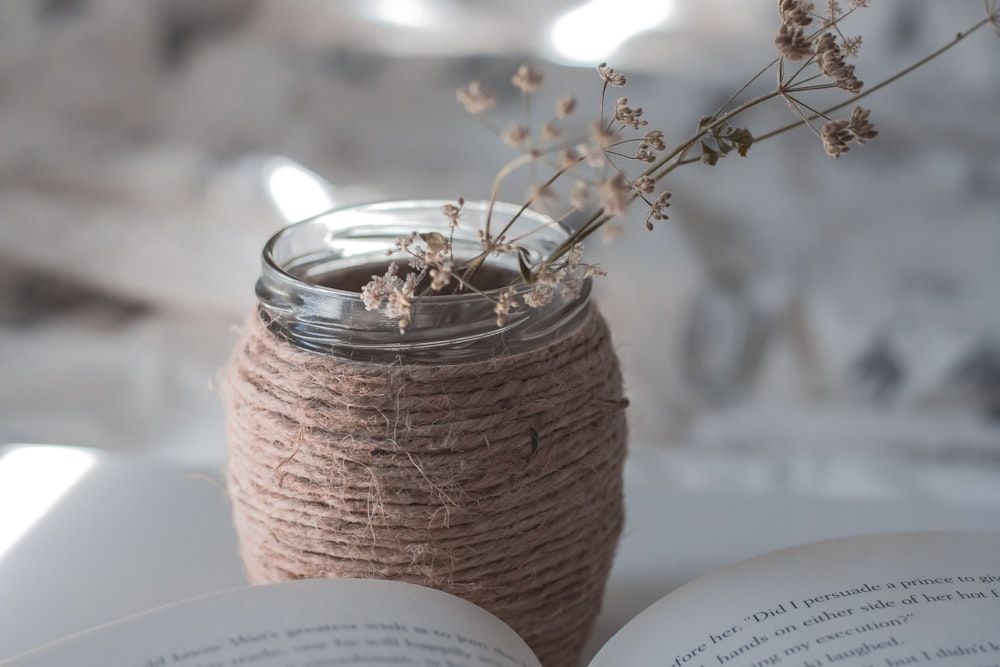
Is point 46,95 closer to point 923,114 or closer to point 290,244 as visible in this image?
point 290,244

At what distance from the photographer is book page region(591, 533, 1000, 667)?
55 centimetres

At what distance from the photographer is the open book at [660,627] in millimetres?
530

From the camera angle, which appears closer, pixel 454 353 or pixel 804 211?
pixel 454 353

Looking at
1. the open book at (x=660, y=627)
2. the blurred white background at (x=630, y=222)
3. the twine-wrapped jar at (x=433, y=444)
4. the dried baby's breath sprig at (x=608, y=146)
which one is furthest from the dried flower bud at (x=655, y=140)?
the blurred white background at (x=630, y=222)

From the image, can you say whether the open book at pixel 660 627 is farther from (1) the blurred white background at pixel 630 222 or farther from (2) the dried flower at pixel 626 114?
(1) the blurred white background at pixel 630 222

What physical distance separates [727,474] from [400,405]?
657 mm

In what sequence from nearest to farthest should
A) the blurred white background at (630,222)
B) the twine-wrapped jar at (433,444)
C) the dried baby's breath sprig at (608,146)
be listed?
the dried baby's breath sprig at (608,146) < the twine-wrapped jar at (433,444) < the blurred white background at (630,222)

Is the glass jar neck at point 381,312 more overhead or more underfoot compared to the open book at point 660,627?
more overhead

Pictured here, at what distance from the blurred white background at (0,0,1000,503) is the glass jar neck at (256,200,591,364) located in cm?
52

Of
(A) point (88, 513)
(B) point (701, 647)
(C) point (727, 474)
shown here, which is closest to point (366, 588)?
(B) point (701, 647)

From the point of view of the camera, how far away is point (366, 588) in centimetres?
57

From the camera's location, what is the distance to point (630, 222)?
4.12 ft

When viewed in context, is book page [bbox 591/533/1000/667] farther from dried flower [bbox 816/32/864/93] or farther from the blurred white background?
the blurred white background

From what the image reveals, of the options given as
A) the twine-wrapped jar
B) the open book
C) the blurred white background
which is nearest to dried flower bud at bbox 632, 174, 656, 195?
the twine-wrapped jar
